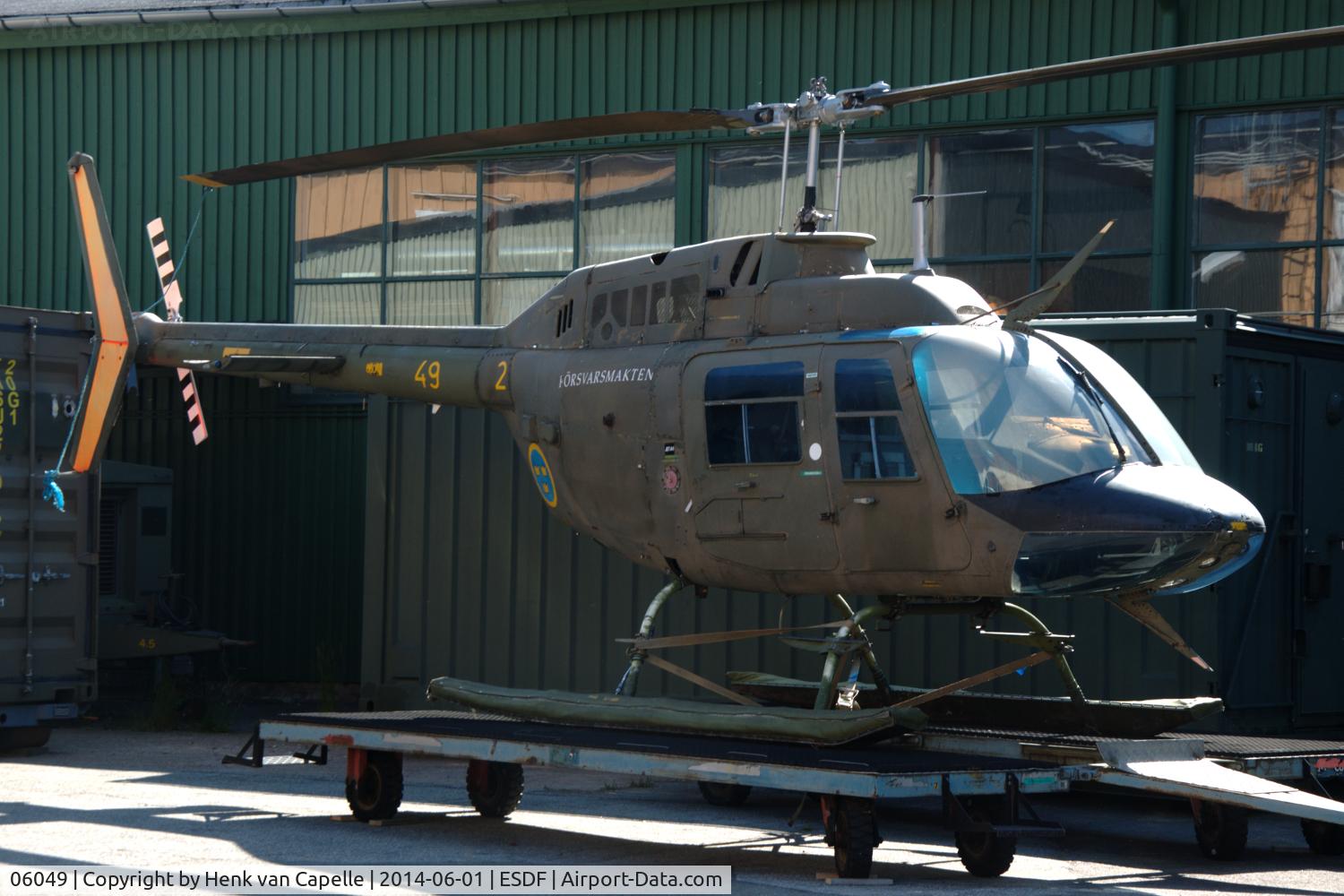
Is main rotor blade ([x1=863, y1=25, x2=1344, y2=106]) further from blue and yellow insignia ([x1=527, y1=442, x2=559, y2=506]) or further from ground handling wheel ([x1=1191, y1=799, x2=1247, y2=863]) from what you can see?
ground handling wheel ([x1=1191, y1=799, x2=1247, y2=863])

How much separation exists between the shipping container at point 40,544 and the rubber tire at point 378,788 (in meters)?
4.50

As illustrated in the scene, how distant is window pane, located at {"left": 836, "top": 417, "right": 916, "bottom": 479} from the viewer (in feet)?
30.5

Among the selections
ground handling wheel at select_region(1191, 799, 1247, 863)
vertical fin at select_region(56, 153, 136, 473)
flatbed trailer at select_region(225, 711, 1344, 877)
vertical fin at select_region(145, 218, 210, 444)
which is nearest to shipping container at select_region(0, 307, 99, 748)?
vertical fin at select_region(145, 218, 210, 444)

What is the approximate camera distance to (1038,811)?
11789 millimetres

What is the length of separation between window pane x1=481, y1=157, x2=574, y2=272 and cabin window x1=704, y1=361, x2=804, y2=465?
31.5 ft

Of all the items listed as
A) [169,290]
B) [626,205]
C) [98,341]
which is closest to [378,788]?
[98,341]

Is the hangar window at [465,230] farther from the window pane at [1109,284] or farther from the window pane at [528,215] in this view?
the window pane at [1109,284]

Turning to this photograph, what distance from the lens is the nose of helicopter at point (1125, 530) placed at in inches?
340

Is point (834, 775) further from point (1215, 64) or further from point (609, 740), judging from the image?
point (1215, 64)

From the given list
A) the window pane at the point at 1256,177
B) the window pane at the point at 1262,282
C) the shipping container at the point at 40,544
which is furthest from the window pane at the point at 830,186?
the shipping container at the point at 40,544

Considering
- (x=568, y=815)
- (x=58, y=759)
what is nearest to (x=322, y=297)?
(x=58, y=759)

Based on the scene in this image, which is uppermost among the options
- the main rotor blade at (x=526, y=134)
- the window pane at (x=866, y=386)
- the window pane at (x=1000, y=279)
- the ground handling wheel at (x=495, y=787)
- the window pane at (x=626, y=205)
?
the window pane at (x=626, y=205)

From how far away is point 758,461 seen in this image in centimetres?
987

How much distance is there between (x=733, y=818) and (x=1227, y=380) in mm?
4532
